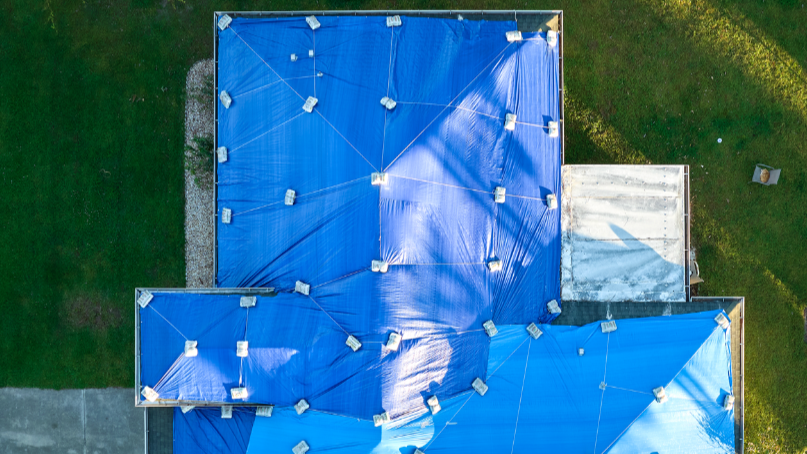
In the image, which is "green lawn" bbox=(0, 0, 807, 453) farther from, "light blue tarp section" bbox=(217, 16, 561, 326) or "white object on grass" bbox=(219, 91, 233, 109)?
"white object on grass" bbox=(219, 91, 233, 109)

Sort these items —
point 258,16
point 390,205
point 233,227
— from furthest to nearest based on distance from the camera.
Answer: point 258,16
point 233,227
point 390,205

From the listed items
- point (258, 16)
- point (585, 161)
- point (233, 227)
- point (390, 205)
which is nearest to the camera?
point (390, 205)

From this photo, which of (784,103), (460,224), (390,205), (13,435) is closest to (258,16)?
(390,205)

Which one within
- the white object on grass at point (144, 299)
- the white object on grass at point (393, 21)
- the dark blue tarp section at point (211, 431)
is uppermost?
the white object on grass at point (393, 21)

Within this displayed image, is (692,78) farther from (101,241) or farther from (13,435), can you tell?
(13,435)

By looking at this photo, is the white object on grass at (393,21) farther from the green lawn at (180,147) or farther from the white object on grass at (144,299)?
the white object on grass at (144,299)

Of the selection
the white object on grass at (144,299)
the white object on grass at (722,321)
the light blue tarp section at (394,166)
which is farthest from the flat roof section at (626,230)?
the white object on grass at (144,299)
